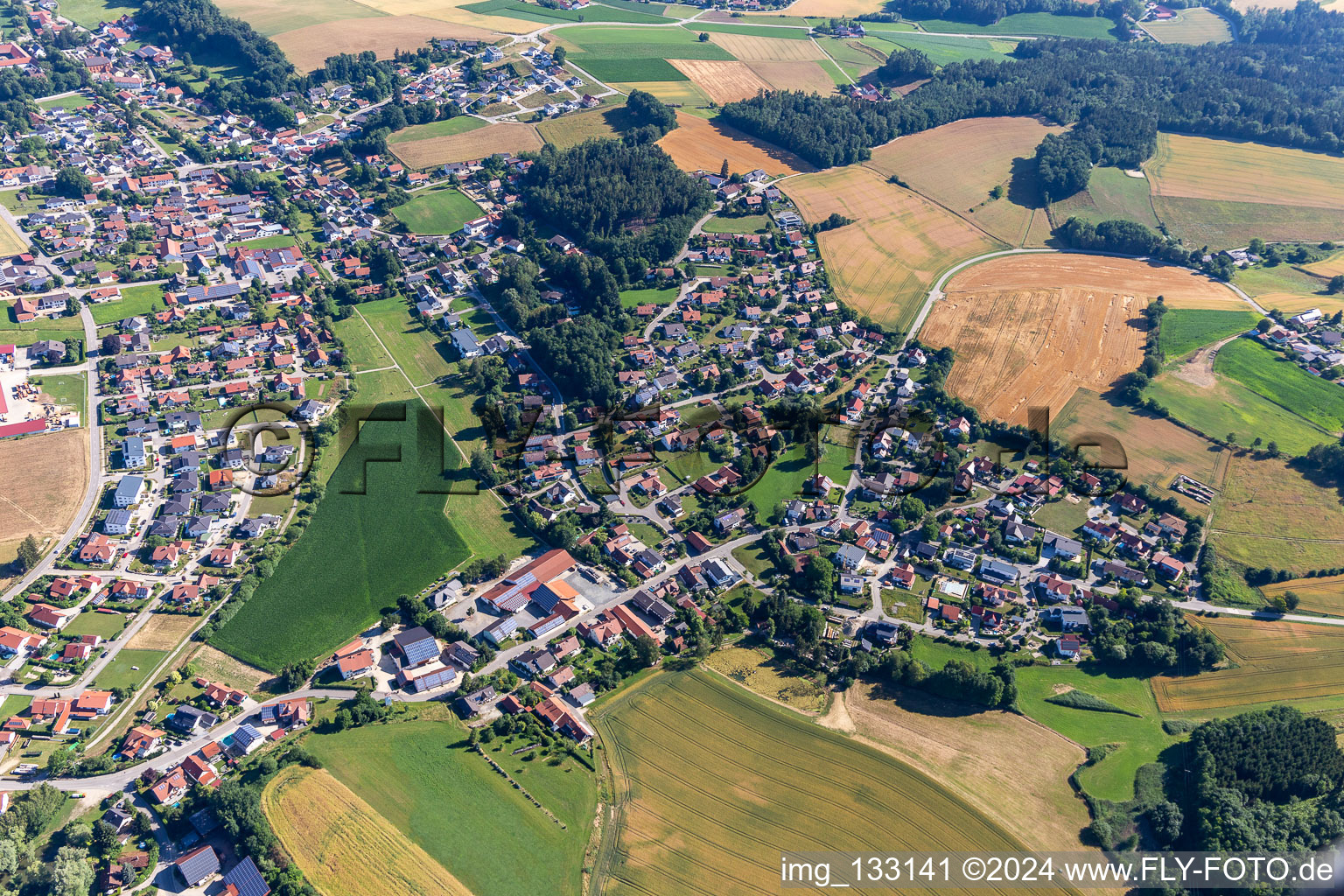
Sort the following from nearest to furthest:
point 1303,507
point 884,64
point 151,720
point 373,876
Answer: point 373,876, point 151,720, point 1303,507, point 884,64

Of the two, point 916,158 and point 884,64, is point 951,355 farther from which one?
point 884,64

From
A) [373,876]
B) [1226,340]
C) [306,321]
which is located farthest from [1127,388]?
[306,321]

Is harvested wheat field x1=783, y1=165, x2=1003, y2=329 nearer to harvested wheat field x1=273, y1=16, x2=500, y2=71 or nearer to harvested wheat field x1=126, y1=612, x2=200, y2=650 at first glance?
harvested wheat field x1=126, y1=612, x2=200, y2=650

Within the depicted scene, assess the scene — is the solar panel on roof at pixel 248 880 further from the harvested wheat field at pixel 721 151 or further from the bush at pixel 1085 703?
the harvested wheat field at pixel 721 151

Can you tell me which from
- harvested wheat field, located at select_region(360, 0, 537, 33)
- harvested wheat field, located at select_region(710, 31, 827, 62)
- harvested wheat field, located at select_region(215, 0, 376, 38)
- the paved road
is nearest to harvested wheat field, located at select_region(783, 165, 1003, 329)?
the paved road

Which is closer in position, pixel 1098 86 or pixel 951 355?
pixel 951 355

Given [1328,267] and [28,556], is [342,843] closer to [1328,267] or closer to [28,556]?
[28,556]

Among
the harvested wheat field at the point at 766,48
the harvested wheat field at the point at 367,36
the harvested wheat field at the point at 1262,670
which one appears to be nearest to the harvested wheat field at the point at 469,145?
the harvested wheat field at the point at 367,36
